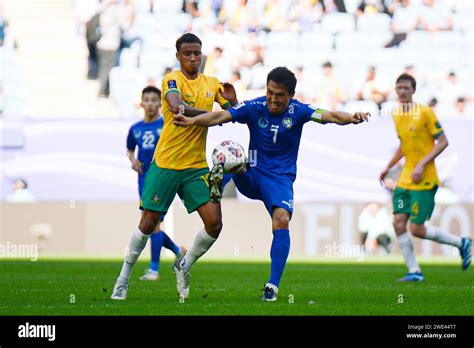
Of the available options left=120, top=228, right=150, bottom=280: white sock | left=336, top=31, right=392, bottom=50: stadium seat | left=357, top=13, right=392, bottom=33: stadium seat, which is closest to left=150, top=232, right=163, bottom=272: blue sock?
left=120, top=228, right=150, bottom=280: white sock

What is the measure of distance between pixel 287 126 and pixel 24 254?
1093 cm

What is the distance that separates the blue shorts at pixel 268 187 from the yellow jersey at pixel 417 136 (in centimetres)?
374

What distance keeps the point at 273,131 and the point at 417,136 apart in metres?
4.00

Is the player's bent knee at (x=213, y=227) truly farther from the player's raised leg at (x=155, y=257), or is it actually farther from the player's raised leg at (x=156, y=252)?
the player's raised leg at (x=155, y=257)

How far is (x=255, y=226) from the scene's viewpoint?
19.2m

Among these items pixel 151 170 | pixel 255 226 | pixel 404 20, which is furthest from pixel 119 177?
pixel 151 170

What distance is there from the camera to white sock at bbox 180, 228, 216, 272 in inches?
378

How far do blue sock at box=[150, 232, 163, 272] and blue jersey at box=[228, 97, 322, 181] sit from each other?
3488 mm

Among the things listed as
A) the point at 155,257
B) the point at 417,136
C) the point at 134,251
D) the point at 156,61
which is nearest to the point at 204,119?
the point at 134,251

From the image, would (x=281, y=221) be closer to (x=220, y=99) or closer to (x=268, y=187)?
(x=268, y=187)

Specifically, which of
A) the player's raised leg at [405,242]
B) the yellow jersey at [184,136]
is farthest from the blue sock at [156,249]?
the yellow jersey at [184,136]

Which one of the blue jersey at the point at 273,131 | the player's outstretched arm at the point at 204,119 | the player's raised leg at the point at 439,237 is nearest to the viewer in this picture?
the player's outstretched arm at the point at 204,119

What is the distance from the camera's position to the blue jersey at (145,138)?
13.1 metres
